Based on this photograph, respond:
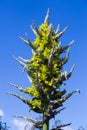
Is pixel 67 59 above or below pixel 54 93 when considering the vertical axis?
above

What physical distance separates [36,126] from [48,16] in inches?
402

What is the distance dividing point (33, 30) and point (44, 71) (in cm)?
436

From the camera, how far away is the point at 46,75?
3241cm

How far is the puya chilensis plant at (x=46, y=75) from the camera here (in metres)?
31.4

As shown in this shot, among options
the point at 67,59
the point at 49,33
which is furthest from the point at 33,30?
the point at 67,59

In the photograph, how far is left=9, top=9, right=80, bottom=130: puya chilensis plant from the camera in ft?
103

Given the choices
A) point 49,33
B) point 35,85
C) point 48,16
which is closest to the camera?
point 35,85

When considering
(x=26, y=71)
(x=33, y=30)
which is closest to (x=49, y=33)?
(x=33, y=30)

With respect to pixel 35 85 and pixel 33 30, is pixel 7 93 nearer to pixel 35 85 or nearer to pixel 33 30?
pixel 35 85

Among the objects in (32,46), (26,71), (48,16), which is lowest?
(26,71)

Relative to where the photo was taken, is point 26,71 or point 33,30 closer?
point 26,71

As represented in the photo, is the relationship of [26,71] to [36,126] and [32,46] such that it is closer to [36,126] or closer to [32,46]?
[32,46]

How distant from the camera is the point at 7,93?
106 ft

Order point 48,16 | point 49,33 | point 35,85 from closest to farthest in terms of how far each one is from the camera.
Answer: point 35,85 < point 49,33 < point 48,16
